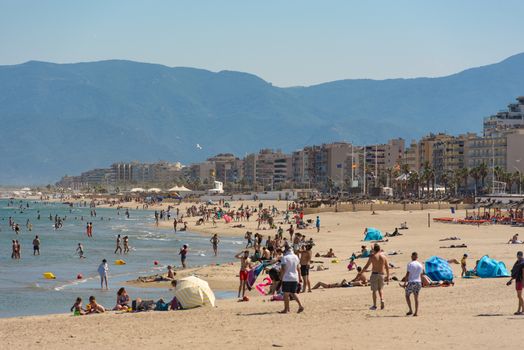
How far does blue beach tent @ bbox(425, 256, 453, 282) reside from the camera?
21156mm

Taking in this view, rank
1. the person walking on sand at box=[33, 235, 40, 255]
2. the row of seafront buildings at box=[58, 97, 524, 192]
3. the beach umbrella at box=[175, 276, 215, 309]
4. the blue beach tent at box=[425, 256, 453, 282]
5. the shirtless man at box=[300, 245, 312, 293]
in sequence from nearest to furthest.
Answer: the beach umbrella at box=[175, 276, 215, 309]
the shirtless man at box=[300, 245, 312, 293]
the blue beach tent at box=[425, 256, 453, 282]
the person walking on sand at box=[33, 235, 40, 255]
the row of seafront buildings at box=[58, 97, 524, 192]

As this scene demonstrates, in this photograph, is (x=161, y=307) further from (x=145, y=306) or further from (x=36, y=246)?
(x=36, y=246)

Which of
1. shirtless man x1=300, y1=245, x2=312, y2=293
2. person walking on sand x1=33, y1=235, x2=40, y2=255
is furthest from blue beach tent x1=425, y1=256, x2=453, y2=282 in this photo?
person walking on sand x1=33, y1=235, x2=40, y2=255

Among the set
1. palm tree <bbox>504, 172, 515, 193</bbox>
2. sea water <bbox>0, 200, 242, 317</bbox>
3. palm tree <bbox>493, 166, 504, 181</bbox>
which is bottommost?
sea water <bbox>0, 200, 242, 317</bbox>

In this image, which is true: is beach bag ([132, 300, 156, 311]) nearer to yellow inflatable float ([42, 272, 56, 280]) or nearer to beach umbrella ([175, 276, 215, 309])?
beach umbrella ([175, 276, 215, 309])

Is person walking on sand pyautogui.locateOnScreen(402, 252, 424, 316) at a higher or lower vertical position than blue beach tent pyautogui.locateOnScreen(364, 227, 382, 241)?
higher

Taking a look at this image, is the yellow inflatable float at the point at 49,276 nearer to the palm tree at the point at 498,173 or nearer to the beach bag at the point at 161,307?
the beach bag at the point at 161,307

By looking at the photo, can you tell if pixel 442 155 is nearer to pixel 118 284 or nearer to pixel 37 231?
pixel 37 231

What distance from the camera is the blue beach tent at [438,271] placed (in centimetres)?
2116

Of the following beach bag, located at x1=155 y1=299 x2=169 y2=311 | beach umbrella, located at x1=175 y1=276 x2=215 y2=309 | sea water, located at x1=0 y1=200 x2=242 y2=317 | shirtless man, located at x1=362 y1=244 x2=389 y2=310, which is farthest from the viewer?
sea water, located at x1=0 y1=200 x2=242 y2=317

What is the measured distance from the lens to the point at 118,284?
2938 cm

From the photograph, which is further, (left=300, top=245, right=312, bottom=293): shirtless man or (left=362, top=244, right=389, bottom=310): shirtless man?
(left=300, top=245, right=312, bottom=293): shirtless man

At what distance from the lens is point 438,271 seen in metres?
21.3

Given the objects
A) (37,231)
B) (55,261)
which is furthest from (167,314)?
(37,231)
